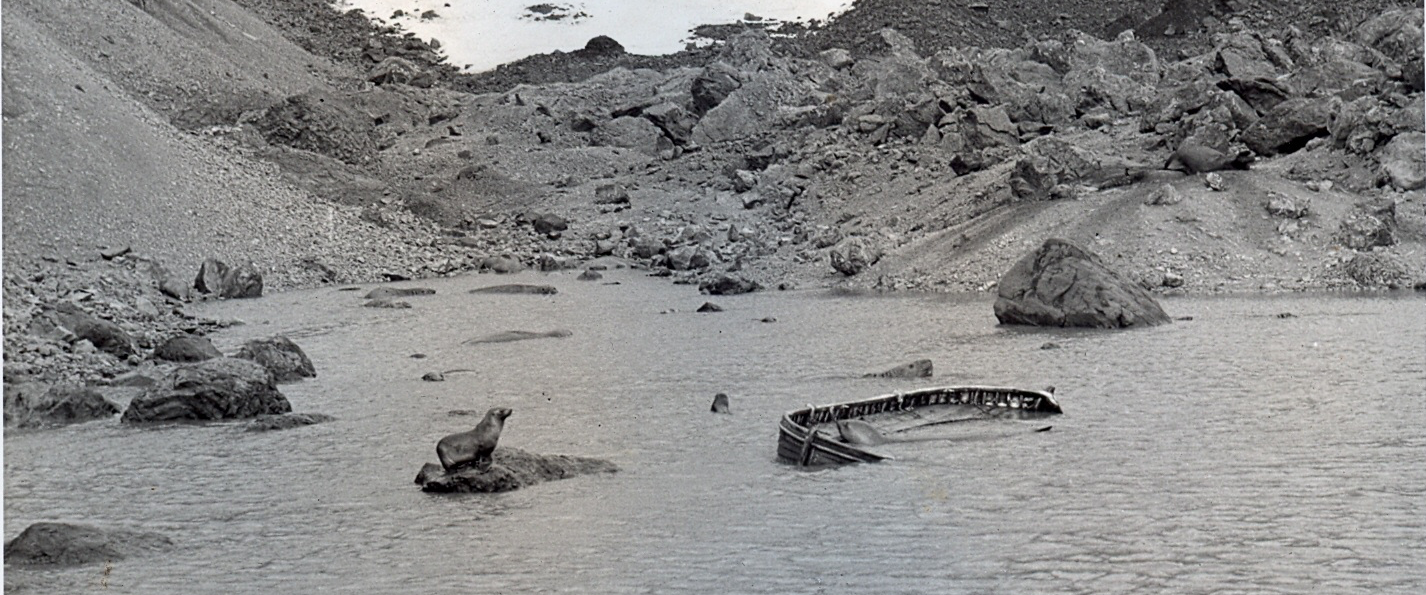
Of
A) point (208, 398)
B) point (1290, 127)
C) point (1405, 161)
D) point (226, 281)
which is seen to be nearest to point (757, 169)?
point (1290, 127)

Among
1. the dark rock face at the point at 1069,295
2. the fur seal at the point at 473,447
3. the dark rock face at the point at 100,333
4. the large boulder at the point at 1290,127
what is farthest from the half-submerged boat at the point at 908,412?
the large boulder at the point at 1290,127

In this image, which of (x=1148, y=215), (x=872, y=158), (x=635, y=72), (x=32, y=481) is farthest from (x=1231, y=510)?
(x=635, y=72)

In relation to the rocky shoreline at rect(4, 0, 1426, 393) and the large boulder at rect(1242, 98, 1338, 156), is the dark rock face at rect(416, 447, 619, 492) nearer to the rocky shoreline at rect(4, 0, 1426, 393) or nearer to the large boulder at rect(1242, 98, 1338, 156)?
the rocky shoreline at rect(4, 0, 1426, 393)

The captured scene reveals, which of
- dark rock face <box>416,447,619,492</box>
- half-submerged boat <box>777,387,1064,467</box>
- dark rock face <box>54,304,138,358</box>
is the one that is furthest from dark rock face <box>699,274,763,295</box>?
dark rock face <box>416,447,619,492</box>

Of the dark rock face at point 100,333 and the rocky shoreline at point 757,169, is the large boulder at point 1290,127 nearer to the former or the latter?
the rocky shoreline at point 757,169

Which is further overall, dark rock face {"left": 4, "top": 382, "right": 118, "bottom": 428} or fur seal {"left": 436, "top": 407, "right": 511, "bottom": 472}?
dark rock face {"left": 4, "top": 382, "right": 118, "bottom": 428}

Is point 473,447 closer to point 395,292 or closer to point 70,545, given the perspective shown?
point 70,545
